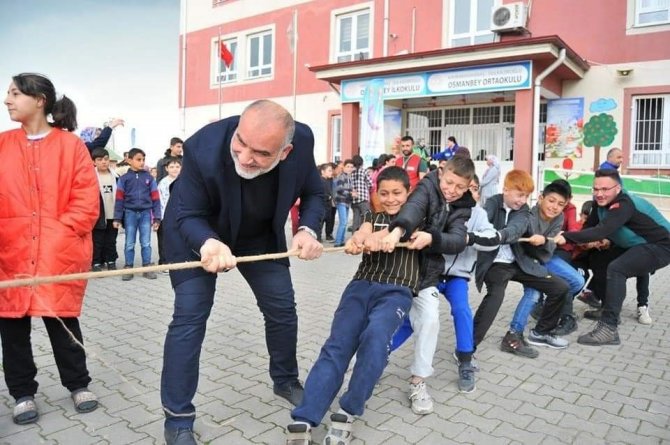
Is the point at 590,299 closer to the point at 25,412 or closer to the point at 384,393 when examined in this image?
the point at 384,393

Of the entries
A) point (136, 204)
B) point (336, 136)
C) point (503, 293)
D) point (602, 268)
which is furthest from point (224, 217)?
point (336, 136)

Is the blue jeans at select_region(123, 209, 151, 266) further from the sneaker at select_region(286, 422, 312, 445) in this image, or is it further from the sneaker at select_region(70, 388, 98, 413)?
the sneaker at select_region(286, 422, 312, 445)

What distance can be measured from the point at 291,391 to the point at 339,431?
0.59 m

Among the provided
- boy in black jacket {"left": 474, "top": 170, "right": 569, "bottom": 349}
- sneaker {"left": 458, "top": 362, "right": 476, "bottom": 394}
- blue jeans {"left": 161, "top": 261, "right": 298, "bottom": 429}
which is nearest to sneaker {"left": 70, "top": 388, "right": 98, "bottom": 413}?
blue jeans {"left": 161, "top": 261, "right": 298, "bottom": 429}

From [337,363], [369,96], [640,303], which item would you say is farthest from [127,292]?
[369,96]

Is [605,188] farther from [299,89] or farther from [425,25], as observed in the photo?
[299,89]

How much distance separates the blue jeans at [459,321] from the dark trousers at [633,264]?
77.5 inches

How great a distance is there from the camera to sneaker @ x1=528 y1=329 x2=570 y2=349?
15.8ft

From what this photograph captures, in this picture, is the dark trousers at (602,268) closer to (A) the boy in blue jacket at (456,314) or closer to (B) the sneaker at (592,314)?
(B) the sneaker at (592,314)

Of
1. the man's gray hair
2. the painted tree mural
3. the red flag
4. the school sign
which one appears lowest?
the man's gray hair

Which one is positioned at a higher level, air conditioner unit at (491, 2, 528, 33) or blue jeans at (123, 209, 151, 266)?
air conditioner unit at (491, 2, 528, 33)

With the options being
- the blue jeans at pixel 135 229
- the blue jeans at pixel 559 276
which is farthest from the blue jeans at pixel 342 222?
the blue jeans at pixel 559 276

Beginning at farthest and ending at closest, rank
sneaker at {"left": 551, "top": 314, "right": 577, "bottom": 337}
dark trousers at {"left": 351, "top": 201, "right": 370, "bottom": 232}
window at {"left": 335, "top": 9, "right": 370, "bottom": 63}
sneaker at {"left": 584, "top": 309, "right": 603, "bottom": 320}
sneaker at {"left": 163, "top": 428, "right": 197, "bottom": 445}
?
window at {"left": 335, "top": 9, "right": 370, "bottom": 63} → dark trousers at {"left": 351, "top": 201, "right": 370, "bottom": 232} → sneaker at {"left": 584, "top": 309, "right": 603, "bottom": 320} → sneaker at {"left": 551, "top": 314, "right": 577, "bottom": 337} → sneaker at {"left": 163, "top": 428, "right": 197, "bottom": 445}

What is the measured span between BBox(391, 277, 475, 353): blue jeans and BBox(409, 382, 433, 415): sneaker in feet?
1.27
